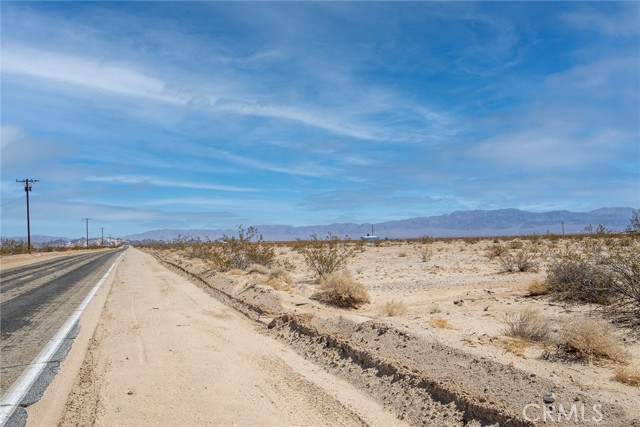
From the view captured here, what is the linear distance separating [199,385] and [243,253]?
20855mm

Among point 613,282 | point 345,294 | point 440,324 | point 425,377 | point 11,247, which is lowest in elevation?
point 425,377

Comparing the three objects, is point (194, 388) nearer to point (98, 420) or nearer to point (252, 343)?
point (98, 420)

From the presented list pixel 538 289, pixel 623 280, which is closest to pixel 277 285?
pixel 538 289

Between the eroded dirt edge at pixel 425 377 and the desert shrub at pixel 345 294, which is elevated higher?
the desert shrub at pixel 345 294

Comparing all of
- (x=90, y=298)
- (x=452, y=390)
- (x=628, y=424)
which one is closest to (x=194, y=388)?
(x=452, y=390)

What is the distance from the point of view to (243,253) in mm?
27719

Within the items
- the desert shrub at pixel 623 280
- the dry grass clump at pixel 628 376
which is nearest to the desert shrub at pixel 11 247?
the desert shrub at pixel 623 280

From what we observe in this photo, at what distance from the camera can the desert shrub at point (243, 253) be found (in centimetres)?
2659

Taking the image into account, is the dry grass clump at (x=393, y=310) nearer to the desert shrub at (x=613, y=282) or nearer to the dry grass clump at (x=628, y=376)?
the desert shrub at (x=613, y=282)

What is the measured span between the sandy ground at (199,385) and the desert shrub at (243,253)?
1510cm

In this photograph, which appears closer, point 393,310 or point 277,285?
point 393,310

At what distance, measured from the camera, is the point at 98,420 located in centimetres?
569

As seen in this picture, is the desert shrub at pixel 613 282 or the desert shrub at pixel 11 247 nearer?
the desert shrub at pixel 613 282

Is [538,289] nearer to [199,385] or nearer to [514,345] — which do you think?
[514,345]
